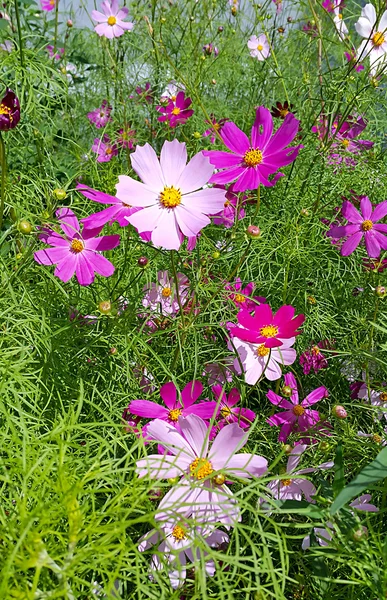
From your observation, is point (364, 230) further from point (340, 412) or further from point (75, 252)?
point (75, 252)

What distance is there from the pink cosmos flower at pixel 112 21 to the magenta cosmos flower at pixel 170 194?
0.92 metres

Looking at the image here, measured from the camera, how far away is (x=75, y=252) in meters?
0.73

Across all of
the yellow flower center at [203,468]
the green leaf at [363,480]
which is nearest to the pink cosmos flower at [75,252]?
the yellow flower center at [203,468]

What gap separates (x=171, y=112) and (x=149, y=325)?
581mm

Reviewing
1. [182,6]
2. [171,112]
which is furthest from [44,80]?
[182,6]

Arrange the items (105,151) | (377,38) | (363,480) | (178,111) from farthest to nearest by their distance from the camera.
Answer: (105,151)
(178,111)
(377,38)
(363,480)

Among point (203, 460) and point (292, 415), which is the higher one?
point (292, 415)

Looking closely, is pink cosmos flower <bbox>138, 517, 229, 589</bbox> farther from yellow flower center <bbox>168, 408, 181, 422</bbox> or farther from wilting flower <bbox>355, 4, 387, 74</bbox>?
wilting flower <bbox>355, 4, 387, 74</bbox>

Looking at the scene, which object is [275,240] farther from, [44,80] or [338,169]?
[44,80]

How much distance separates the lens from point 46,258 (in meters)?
0.70

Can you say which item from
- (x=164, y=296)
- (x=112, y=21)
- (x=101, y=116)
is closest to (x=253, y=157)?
(x=164, y=296)

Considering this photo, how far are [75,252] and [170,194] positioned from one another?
0.51 feet

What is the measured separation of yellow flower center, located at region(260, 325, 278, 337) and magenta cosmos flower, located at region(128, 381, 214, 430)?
98 millimetres

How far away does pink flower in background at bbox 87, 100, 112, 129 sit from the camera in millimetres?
1457
